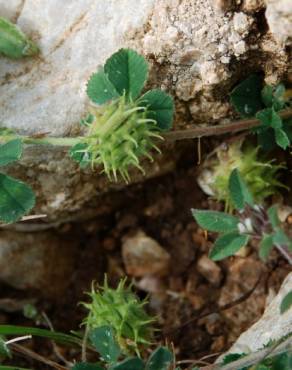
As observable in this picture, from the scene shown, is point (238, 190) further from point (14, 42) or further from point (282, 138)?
point (14, 42)

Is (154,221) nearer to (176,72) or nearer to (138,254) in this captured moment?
(138,254)

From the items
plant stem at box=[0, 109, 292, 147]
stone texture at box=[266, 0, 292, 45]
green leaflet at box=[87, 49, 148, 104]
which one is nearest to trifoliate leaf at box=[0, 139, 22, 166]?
plant stem at box=[0, 109, 292, 147]

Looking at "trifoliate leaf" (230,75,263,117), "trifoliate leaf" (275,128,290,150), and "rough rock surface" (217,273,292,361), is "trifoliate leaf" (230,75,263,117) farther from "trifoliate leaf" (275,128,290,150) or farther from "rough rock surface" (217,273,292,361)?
"rough rock surface" (217,273,292,361)

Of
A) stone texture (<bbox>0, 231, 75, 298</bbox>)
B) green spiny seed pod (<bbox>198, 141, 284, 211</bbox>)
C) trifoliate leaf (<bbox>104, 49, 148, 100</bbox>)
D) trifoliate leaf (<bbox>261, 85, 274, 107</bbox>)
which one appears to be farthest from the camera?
stone texture (<bbox>0, 231, 75, 298</bbox>)

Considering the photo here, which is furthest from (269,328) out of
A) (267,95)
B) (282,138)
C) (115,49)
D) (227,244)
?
(115,49)

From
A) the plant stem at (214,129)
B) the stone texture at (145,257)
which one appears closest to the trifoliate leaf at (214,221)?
the plant stem at (214,129)

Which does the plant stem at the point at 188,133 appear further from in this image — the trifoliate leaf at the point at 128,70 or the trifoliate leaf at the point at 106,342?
the trifoliate leaf at the point at 106,342
